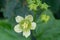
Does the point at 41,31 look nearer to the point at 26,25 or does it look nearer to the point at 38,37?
the point at 38,37

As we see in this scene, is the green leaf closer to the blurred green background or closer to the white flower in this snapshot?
the blurred green background

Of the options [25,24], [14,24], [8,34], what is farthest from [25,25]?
[14,24]

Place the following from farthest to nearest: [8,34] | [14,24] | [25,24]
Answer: [14,24] → [8,34] → [25,24]

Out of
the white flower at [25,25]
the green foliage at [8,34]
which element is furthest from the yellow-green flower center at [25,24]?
the green foliage at [8,34]

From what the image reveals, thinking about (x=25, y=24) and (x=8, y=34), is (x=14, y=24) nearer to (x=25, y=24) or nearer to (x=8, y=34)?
(x=8, y=34)

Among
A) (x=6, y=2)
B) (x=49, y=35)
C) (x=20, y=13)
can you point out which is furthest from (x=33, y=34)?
(x=6, y=2)

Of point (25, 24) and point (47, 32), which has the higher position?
point (25, 24)

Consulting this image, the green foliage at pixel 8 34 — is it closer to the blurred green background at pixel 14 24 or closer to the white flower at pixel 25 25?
the blurred green background at pixel 14 24

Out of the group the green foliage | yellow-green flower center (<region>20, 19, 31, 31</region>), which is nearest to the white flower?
yellow-green flower center (<region>20, 19, 31, 31</region>)
